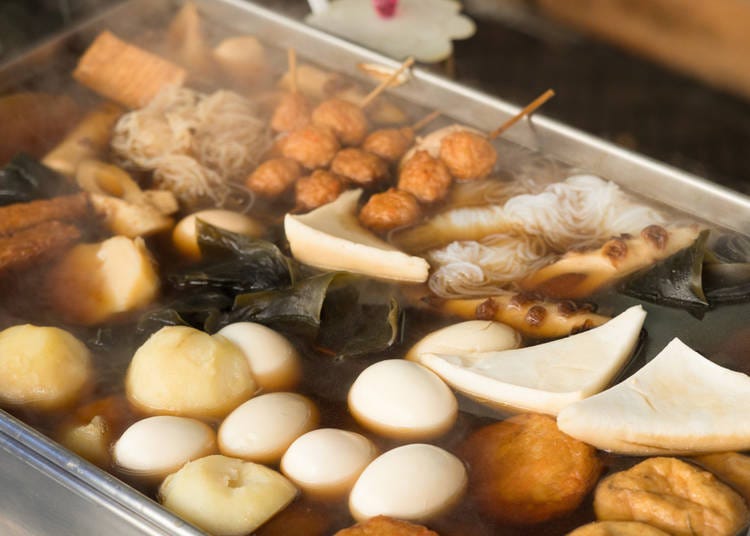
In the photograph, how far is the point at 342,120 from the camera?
3555mm

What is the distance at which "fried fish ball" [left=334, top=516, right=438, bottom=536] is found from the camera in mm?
2068

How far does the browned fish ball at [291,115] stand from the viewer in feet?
11.9

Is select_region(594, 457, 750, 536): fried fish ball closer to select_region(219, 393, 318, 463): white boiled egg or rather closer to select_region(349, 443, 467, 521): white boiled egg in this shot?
select_region(349, 443, 467, 521): white boiled egg

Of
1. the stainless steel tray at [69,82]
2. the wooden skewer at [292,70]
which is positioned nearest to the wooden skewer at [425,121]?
the stainless steel tray at [69,82]

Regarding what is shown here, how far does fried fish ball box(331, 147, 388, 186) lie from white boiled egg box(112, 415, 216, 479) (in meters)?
1.29

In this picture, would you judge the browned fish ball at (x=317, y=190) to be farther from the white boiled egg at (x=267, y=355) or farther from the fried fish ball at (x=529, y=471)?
the fried fish ball at (x=529, y=471)

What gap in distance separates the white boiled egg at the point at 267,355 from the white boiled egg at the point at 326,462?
0.97ft

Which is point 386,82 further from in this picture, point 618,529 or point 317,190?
point 618,529

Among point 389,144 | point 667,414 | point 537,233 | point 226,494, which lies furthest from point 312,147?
point 667,414

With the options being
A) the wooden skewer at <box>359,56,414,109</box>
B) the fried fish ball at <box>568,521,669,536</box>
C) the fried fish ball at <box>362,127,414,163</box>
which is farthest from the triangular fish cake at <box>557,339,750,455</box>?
the wooden skewer at <box>359,56,414,109</box>

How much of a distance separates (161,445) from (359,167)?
144 cm

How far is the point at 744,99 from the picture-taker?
5.32m

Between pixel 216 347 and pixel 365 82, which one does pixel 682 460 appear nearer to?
pixel 216 347

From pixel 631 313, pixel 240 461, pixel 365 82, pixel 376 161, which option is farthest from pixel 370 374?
pixel 365 82
